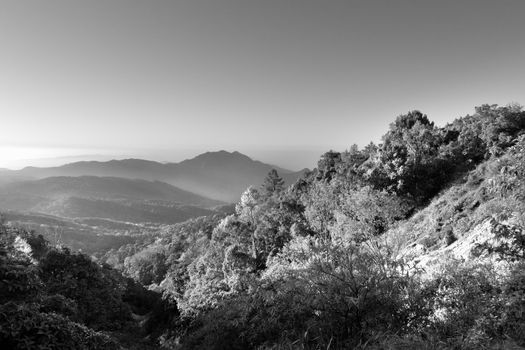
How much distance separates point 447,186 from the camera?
2880 centimetres

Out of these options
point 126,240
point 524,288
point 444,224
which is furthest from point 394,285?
point 126,240

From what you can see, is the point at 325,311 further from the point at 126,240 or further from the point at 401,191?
the point at 126,240

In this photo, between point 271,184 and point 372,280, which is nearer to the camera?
point 372,280

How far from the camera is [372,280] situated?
27.6 feet

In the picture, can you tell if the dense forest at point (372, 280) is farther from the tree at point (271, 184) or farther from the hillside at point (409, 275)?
the tree at point (271, 184)

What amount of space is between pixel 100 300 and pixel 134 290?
33.1 metres

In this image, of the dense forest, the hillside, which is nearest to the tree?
the dense forest

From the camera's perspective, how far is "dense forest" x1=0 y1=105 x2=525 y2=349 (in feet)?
25.1

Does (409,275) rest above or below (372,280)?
below

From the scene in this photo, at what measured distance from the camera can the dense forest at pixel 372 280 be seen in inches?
302

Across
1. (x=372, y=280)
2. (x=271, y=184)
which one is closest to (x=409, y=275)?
(x=372, y=280)

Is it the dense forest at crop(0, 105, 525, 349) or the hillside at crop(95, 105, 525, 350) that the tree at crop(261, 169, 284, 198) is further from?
the hillside at crop(95, 105, 525, 350)

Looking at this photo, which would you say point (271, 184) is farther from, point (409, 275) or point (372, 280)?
point (372, 280)

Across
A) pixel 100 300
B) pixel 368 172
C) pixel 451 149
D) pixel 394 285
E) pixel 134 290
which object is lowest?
pixel 134 290
